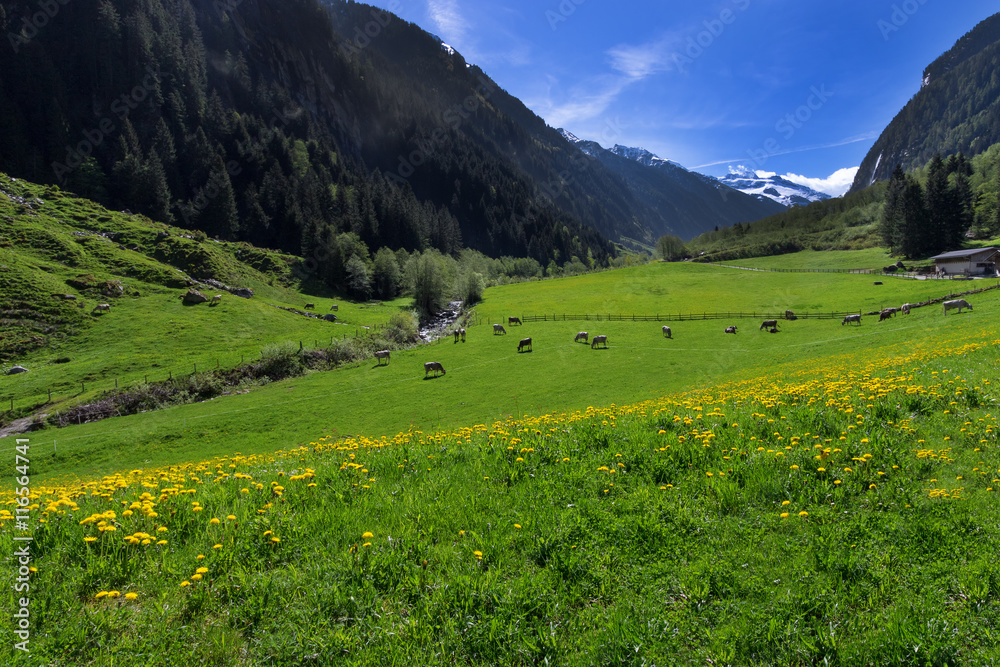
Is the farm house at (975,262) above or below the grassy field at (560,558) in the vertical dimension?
above

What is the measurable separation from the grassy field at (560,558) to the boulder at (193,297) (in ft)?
244

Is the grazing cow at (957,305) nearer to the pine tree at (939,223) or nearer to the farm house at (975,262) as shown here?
the farm house at (975,262)

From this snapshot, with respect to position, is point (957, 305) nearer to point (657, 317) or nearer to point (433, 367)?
point (657, 317)

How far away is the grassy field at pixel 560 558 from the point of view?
4.43 meters
